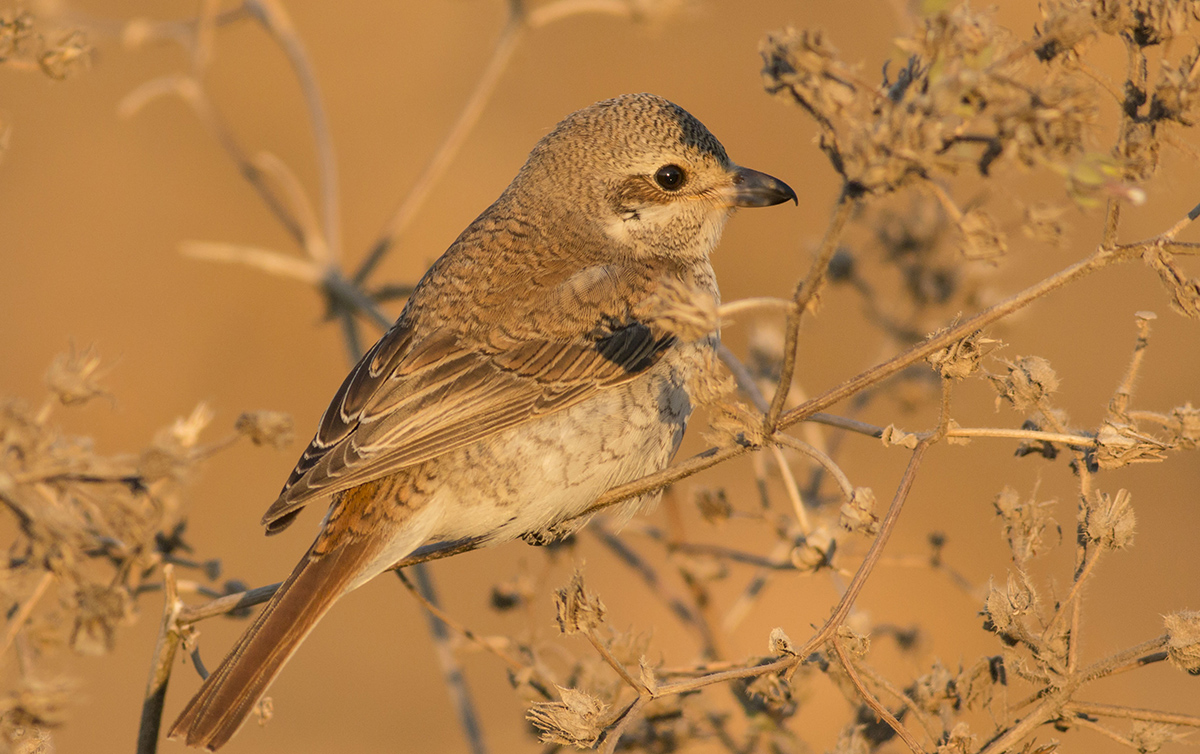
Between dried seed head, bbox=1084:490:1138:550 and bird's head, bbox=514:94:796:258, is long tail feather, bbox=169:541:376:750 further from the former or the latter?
dried seed head, bbox=1084:490:1138:550

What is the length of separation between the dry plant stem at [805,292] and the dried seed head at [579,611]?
457 millimetres

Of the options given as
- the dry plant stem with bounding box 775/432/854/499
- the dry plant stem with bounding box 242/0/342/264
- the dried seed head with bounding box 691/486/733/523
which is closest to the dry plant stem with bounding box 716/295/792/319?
the dry plant stem with bounding box 775/432/854/499

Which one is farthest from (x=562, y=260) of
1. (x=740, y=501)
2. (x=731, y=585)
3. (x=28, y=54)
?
(x=740, y=501)

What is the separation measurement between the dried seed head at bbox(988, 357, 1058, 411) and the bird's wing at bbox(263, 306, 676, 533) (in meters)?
1.13

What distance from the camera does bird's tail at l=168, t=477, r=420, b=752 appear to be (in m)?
2.39

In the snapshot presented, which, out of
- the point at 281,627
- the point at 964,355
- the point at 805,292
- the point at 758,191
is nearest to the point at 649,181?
the point at 758,191

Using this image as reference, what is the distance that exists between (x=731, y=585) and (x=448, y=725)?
5.95ft

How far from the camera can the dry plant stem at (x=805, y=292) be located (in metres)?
1.44

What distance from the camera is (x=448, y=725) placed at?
627cm

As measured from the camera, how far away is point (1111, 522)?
1.82 metres

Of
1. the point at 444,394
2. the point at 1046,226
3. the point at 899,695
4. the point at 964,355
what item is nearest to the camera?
the point at 1046,226

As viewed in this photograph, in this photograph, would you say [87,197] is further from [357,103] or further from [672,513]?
[672,513]

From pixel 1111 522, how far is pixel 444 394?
1732 mm

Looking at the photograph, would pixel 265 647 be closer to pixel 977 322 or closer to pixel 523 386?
pixel 523 386
